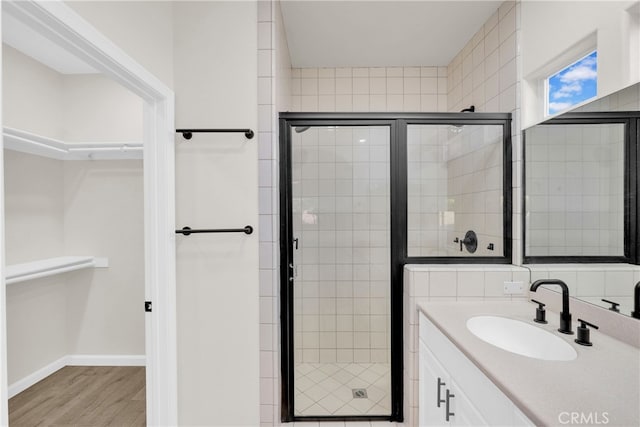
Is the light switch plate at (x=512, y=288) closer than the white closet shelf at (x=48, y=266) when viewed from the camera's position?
Yes

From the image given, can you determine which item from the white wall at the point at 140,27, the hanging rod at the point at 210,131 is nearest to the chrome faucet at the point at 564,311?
the hanging rod at the point at 210,131

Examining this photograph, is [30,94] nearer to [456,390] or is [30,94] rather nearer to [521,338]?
[456,390]

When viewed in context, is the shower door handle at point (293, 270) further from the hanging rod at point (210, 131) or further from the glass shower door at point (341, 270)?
the hanging rod at point (210, 131)

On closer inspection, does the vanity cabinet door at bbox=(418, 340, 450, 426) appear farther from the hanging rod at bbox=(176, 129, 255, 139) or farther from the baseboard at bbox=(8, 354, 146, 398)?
the baseboard at bbox=(8, 354, 146, 398)

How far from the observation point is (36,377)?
2.52 meters

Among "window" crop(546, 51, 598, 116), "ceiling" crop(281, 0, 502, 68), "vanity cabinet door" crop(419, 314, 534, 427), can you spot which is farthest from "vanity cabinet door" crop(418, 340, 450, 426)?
"ceiling" crop(281, 0, 502, 68)

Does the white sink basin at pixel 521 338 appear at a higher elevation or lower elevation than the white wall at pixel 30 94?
lower

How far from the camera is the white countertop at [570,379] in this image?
33.6 inches

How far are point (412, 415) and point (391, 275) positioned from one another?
33.3 inches

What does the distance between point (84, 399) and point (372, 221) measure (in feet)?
8.22

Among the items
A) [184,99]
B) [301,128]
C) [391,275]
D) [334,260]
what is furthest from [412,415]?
[184,99]

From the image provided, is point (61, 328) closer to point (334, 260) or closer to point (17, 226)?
point (17, 226)

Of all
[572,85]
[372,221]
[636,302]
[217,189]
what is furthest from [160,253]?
[572,85]

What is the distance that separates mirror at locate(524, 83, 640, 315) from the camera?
129cm
